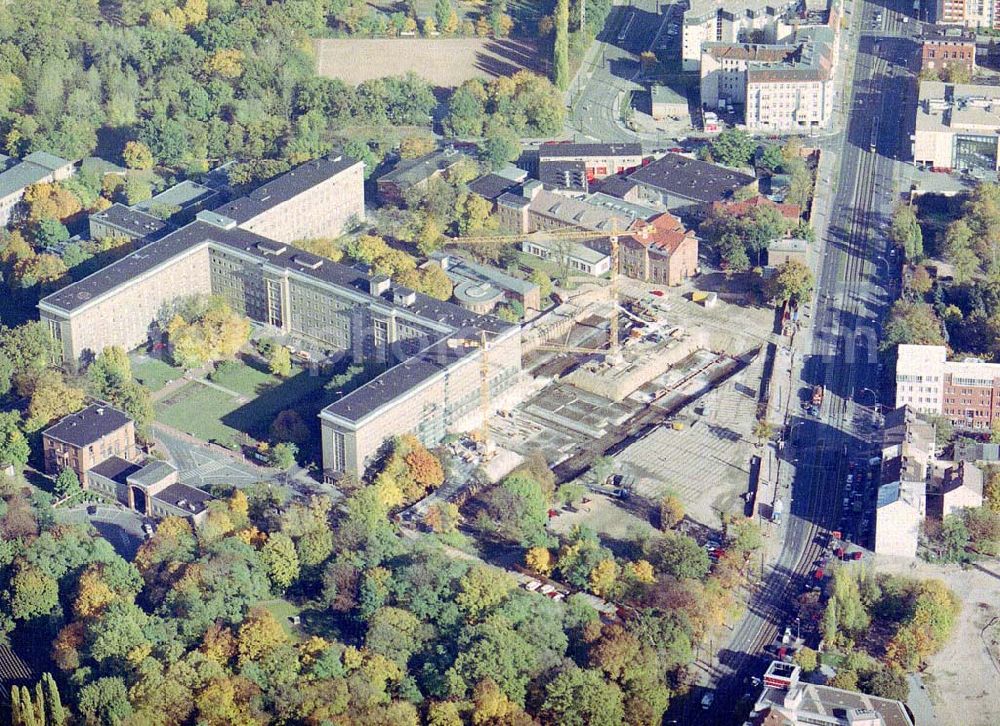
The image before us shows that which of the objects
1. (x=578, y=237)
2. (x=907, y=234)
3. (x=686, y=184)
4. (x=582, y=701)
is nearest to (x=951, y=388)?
(x=907, y=234)

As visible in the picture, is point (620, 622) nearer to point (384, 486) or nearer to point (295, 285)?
point (384, 486)

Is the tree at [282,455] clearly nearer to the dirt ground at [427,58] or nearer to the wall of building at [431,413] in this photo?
the wall of building at [431,413]

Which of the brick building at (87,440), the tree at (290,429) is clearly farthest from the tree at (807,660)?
the brick building at (87,440)

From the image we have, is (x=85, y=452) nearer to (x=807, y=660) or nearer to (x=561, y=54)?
(x=807, y=660)

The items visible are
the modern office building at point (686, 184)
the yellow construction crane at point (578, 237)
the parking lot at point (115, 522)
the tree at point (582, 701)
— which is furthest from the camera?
the modern office building at point (686, 184)

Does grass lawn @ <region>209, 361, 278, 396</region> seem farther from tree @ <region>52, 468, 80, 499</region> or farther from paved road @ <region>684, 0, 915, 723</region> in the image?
paved road @ <region>684, 0, 915, 723</region>

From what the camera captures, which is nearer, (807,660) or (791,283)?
(807,660)

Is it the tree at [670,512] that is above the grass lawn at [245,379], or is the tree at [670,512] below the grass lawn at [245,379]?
below
